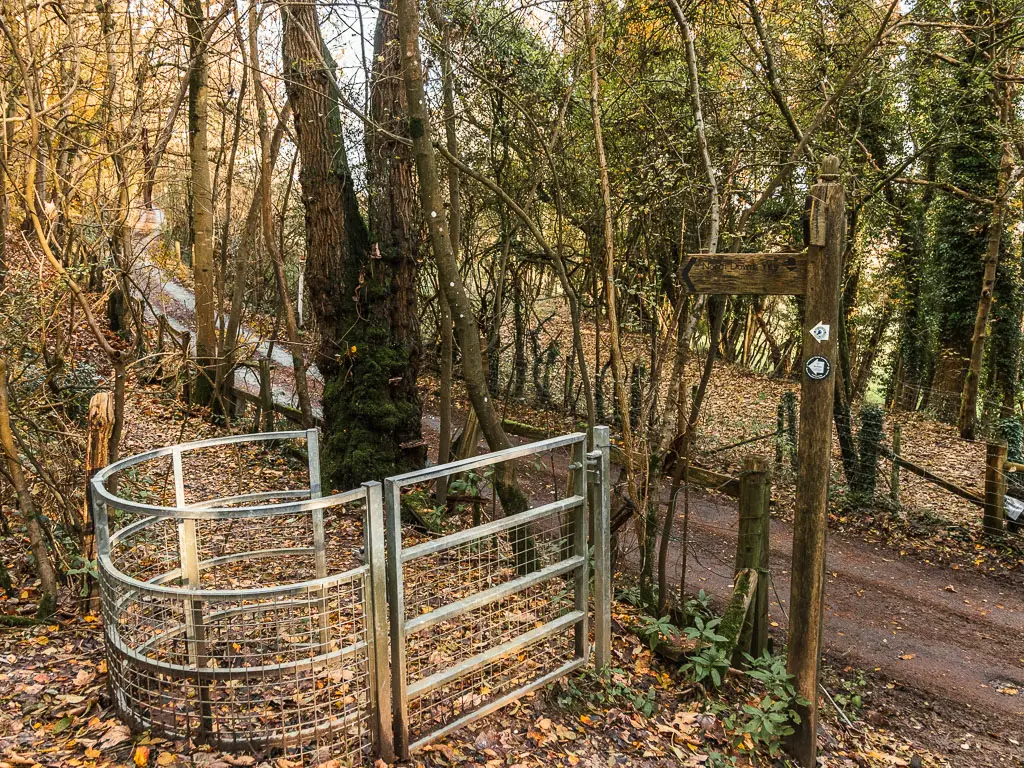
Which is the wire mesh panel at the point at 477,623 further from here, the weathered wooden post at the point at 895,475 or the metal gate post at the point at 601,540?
the weathered wooden post at the point at 895,475

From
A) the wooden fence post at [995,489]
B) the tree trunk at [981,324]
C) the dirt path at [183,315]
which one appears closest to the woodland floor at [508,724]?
the wooden fence post at [995,489]

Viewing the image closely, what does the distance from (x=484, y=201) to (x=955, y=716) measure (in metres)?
8.75

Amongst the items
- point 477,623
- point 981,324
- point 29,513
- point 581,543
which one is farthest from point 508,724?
point 981,324

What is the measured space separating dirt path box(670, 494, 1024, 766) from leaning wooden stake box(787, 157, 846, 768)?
0.80 m

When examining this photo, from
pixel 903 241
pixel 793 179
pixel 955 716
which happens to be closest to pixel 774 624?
pixel 955 716

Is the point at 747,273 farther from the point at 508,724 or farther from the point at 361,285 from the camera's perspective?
the point at 361,285

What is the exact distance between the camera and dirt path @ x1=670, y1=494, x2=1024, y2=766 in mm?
5762

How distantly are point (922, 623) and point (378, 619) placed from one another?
248 inches

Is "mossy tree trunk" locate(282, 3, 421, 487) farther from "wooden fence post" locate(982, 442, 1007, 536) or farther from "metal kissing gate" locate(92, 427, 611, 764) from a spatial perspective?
"wooden fence post" locate(982, 442, 1007, 536)

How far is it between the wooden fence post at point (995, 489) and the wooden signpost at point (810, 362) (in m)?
6.13

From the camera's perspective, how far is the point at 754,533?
5176mm

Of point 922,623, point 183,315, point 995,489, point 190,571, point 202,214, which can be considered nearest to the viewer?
point 190,571

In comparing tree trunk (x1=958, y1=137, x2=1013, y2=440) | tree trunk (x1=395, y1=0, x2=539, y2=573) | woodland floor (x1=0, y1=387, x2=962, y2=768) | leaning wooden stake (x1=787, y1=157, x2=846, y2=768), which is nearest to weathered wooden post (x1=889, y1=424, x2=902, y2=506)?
tree trunk (x1=958, y1=137, x2=1013, y2=440)

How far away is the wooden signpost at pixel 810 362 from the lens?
4.27 metres
